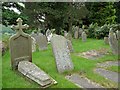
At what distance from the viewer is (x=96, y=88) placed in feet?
21.4

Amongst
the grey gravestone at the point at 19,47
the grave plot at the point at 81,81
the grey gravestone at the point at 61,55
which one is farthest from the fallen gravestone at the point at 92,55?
the grey gravestone at the point at 19,47

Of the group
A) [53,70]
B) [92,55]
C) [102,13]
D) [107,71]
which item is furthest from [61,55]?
[102,13]

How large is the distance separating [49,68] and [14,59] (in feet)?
4.36

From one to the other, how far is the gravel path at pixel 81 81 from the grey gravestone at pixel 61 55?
463 millimetres

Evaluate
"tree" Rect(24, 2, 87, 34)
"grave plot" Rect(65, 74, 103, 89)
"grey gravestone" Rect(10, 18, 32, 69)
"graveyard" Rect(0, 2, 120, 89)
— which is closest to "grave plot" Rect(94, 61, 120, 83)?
"graveyard" Rect(0, 2, 120, 89)

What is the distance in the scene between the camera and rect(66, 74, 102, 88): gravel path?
6666 millimetres

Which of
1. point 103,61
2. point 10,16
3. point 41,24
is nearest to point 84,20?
point 41,24

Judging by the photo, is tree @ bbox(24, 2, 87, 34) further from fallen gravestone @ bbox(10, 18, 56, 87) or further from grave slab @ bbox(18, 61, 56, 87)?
grave slab @ bbox(18, 61, 56, 87)

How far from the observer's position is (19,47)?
26.6 feet

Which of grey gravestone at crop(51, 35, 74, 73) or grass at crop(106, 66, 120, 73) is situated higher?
grey gravestone at crop(51, 35, 74, 73)

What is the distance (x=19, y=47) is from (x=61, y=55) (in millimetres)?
1535

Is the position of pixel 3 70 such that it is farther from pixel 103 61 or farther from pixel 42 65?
pixel 103 61

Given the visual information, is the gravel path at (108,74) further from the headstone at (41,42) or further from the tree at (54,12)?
the tree at (54,12)

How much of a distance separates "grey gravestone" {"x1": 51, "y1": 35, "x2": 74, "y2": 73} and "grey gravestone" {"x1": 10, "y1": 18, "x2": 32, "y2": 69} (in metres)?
0.98
